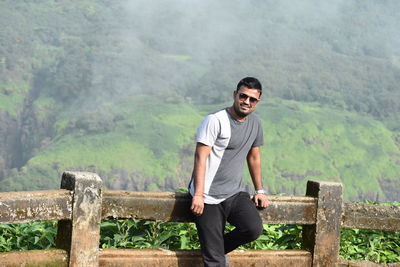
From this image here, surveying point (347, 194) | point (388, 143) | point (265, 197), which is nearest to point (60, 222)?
point (265, 197)

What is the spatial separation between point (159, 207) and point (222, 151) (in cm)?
74

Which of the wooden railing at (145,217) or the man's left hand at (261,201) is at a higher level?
the man's left hand at (261,201)

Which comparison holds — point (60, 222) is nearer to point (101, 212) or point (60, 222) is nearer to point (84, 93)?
point (101, 212)

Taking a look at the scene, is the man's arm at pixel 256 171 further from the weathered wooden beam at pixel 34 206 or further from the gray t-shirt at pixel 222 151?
the weathered wooden beam at pixel 34 206

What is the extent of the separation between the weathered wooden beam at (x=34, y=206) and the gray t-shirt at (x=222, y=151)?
44.8 inches

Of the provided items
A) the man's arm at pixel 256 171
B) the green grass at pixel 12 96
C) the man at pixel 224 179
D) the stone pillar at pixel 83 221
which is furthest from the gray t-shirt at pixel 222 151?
the green grass at pixel 12 96

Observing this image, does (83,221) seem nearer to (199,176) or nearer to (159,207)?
(159,207)

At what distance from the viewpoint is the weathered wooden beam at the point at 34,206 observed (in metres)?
5.36

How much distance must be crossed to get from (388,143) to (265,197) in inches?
6457

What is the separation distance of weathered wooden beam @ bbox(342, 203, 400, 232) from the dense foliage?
2.22 feet

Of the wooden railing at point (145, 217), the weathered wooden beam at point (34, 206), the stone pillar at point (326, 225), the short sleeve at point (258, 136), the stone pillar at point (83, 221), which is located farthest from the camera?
the stone pillar at point (326, 225)

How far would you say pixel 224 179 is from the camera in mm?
6109

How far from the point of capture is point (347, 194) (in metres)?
138

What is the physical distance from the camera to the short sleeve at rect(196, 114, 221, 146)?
19.4 feet
